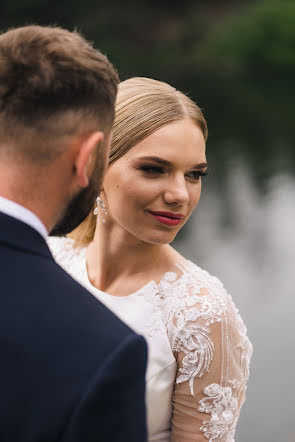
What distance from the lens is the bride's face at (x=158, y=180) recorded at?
244 cm

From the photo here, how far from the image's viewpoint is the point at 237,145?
2523 cm

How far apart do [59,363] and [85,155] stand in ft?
1.85

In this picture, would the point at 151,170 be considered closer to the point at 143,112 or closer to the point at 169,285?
the point at 143,112

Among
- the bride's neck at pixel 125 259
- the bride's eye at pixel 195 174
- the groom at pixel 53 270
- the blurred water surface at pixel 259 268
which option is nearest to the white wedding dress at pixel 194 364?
the bride's neck at pixel 125 259

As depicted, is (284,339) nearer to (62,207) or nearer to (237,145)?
(62,207)

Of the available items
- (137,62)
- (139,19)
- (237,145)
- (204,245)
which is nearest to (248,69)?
(137,62)

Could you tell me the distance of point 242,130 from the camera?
28375 millimetres

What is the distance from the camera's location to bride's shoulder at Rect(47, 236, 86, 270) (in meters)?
3.12

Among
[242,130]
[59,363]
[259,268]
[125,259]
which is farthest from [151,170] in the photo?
[242,130]

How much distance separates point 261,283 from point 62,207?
437 inches

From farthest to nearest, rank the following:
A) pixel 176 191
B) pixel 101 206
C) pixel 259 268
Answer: pixel 259 268, pixel 101 206, pixel 176 191

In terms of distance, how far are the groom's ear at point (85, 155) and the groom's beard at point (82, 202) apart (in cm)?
5

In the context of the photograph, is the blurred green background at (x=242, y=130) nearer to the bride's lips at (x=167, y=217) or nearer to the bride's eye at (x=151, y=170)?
the bride's eye at (x=151, y=170)

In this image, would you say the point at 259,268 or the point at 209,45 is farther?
the point at 209,45
